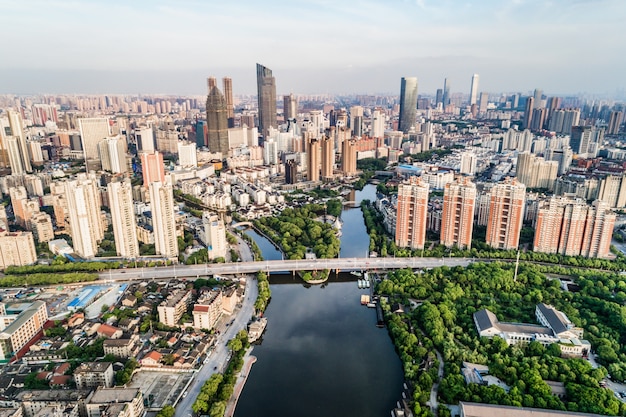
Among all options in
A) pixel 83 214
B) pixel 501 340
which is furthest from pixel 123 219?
pixel 501 340

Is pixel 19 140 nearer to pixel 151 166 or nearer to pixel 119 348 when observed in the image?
pixel 151 166

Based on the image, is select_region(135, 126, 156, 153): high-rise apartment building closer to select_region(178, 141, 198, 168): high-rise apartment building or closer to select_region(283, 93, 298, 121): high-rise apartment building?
select_region(178, 141, 198, 168): high-rise apartment building

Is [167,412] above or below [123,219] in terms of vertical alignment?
below

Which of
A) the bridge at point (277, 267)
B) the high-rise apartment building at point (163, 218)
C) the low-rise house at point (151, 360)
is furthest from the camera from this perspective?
the high-rise apartment building at point (163, 218)

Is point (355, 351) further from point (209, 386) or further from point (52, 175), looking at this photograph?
point (52, 175)

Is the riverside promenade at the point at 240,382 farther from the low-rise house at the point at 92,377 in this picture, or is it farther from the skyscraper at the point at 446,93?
the skyscraper at the point at 446,93

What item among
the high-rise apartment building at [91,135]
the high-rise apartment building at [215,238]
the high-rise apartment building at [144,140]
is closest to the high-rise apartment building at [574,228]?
the high-rise apartment building at [215,238]
